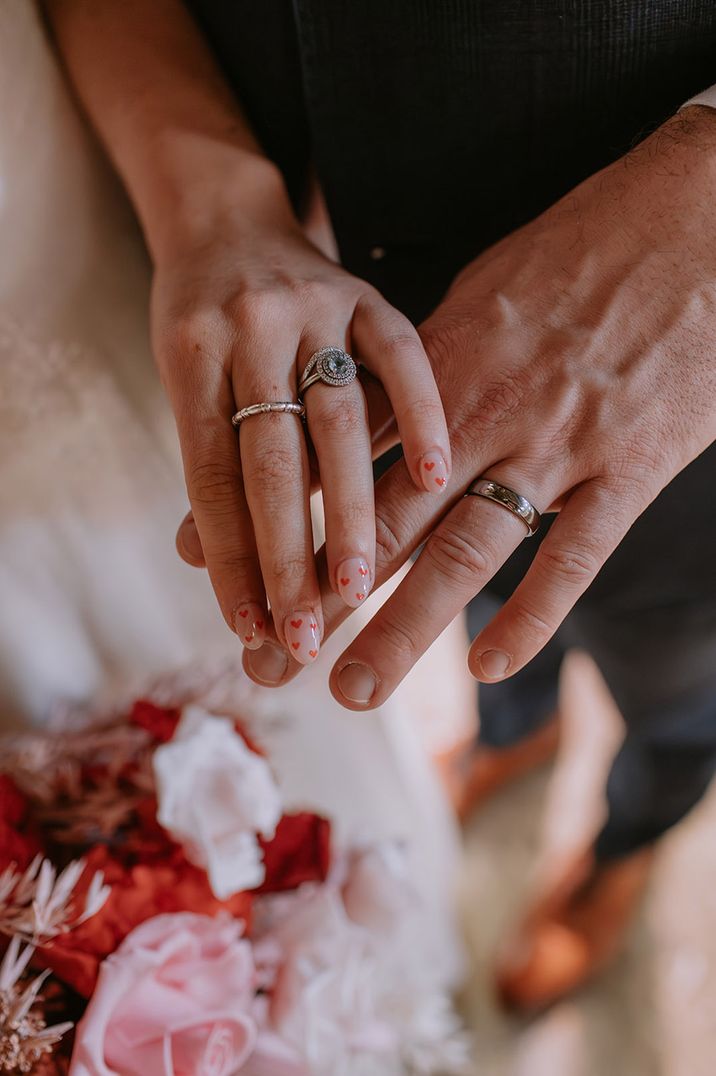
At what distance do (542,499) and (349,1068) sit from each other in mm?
528

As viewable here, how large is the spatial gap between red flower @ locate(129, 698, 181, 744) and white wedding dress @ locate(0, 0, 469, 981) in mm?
98

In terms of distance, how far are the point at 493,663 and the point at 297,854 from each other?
272mm

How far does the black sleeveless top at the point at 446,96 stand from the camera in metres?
0.66

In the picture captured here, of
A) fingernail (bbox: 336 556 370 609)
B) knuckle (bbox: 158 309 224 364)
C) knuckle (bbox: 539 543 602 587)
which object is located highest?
knuckle (bbox: 158 309 224 364)

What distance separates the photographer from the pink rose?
542mm

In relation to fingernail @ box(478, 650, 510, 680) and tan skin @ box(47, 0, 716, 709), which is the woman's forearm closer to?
tan skin @ box(47, 0, 716, 709)

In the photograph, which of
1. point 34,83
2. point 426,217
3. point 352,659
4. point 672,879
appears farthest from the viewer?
point 672,879

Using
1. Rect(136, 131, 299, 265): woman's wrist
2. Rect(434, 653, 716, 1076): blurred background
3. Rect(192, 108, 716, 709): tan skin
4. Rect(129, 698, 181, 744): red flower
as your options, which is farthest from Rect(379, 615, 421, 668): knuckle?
Rect(434, 653, 716, 1076): blurred background

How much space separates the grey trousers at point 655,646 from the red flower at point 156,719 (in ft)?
1.24

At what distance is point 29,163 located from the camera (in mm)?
690

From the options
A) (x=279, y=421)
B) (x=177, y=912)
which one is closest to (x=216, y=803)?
(x=177, y=912)

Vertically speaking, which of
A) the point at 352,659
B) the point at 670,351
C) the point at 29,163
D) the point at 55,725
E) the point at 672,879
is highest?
the point at 29,163

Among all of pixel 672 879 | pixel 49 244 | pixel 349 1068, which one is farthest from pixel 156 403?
pixel 672 879

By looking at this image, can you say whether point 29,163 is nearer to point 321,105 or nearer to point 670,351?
point 321,105
